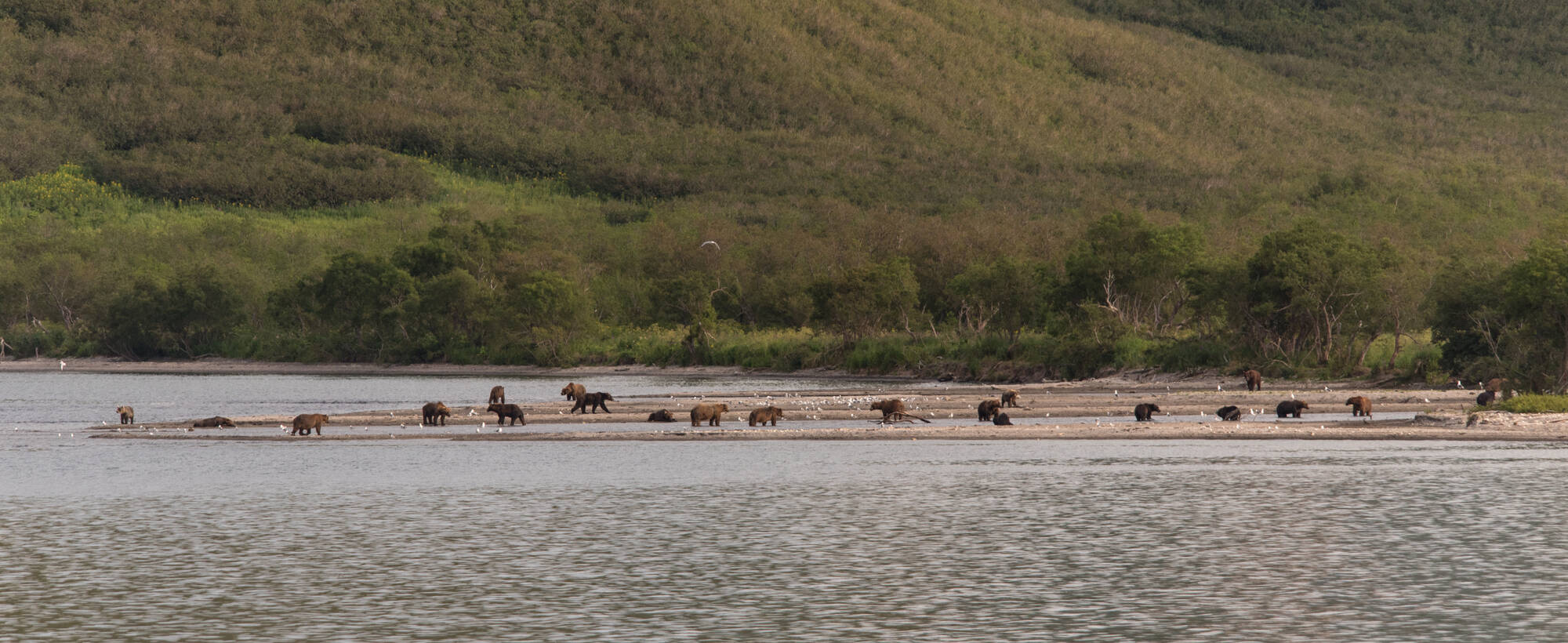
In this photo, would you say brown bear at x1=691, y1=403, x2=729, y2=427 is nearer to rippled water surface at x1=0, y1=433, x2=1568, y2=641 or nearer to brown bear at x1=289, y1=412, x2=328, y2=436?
rippled water surface at x1=0, y1=433, x2=1568, y2=641

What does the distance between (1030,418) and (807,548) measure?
2641 cm

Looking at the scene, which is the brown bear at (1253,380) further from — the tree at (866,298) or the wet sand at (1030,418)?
the tree at (866,298)

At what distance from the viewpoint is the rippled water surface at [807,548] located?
17.2m

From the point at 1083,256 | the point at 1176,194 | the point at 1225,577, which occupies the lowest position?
the point at 1225,577

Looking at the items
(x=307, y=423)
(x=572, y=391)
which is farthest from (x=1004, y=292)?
(x=307, y=423)

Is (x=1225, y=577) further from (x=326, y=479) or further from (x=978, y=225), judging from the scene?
(x=978, y=225)

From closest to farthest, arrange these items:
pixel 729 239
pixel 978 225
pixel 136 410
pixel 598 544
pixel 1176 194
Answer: pixel 598 544 → pixel 136 410 → pixel 978 225 → pixel 729 239 → pixel 1176 194

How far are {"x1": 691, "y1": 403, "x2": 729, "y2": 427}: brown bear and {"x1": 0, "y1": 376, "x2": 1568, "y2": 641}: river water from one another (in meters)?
9.82

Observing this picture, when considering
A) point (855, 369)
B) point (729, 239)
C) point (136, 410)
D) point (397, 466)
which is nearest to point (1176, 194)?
point (729, 239)

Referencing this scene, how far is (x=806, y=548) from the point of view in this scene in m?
22.6

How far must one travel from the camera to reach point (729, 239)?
490 feet

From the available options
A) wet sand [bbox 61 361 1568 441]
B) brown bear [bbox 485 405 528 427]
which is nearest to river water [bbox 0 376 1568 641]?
wet sand [bbox 61 361 1568 441]

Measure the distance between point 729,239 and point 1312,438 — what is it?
366 feet

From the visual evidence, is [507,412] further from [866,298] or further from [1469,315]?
[866,298]
